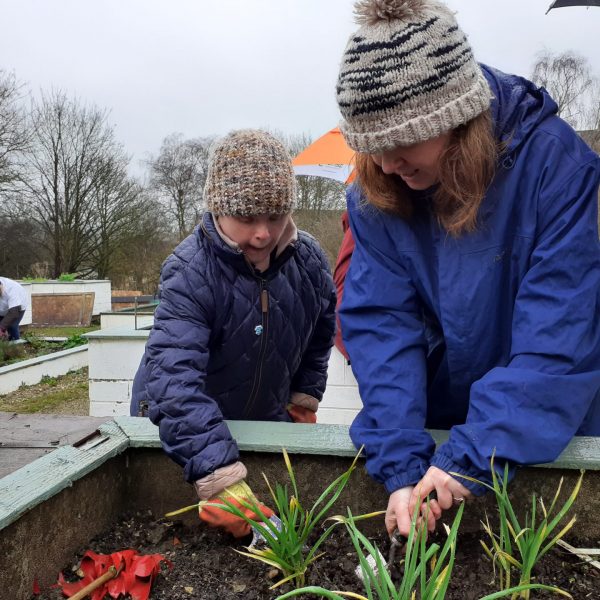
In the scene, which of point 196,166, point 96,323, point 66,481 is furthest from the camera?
point 196,166

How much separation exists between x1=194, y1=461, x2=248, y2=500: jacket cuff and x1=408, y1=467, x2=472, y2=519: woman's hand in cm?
41

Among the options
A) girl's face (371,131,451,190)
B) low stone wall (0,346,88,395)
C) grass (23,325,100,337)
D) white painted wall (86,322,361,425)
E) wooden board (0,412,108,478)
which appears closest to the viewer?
girl's face (371,131,451,190)

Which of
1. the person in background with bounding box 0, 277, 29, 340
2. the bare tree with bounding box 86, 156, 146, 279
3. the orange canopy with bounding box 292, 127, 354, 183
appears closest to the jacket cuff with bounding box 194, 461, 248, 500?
the orange canopy with bounding box 292, 127, 354, 183

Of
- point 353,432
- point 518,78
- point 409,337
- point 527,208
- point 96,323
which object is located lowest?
point 96,323

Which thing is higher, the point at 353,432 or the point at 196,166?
the point at 196,166

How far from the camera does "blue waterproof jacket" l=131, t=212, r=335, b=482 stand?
1.46m

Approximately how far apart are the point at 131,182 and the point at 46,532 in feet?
80.9

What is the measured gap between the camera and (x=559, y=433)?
4.16ft

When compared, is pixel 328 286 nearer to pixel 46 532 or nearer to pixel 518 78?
pixel 518 78

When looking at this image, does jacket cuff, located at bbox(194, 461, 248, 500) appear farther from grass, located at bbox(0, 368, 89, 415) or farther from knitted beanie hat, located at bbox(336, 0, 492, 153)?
Result: grass, located at bbox(0, 368, 89, 415)

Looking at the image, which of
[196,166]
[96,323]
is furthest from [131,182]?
[96,323]

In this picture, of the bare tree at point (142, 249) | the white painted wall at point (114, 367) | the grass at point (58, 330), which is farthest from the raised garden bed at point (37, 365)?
the bare tree at point (142, 249)

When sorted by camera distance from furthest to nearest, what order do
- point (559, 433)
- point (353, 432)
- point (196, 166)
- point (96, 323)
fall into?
point (196, 166) < point (96, 323) < point (353, 432) < point (559, 433)

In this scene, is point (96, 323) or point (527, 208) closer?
point (527, 208)
